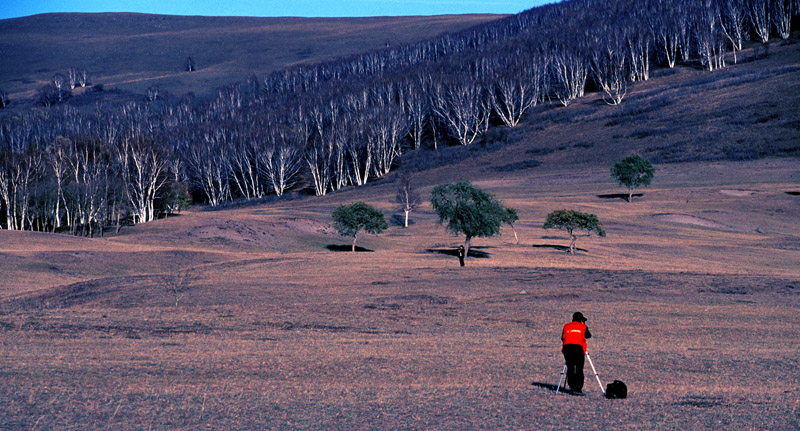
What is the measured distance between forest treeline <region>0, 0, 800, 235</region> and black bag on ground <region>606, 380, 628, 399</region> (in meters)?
78.5

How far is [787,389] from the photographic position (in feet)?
41.9

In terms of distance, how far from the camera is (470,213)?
4650 cm

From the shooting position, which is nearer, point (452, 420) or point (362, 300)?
point (452, 420)

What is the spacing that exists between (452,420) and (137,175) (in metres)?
79.5

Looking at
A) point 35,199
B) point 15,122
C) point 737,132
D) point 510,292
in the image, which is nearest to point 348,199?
point 35,199

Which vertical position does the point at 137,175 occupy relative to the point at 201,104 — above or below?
below

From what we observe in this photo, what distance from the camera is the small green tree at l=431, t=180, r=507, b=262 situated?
4647cm

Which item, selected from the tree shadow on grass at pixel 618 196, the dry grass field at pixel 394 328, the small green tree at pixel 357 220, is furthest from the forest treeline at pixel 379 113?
the tree shadow on grass at pixel 618 196

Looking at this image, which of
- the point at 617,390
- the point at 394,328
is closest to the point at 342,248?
the point at 394,328

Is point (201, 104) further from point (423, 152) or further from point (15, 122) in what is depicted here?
point (423, 152)

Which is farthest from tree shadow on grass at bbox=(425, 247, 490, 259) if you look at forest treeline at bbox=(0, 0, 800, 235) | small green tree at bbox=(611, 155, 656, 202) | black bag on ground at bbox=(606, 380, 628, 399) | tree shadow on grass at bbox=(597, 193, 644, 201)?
forest treeline at bbox=(0, 0, 800, 235)

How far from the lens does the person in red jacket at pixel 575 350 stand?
39.4 ft

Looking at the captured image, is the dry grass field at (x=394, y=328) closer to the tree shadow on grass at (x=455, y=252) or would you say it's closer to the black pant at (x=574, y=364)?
the black pant at (x=574, y=364)

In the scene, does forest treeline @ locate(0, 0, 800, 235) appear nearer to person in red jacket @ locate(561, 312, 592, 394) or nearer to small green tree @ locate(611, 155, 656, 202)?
small green tree @ locate(611, 155, 656, 202)
